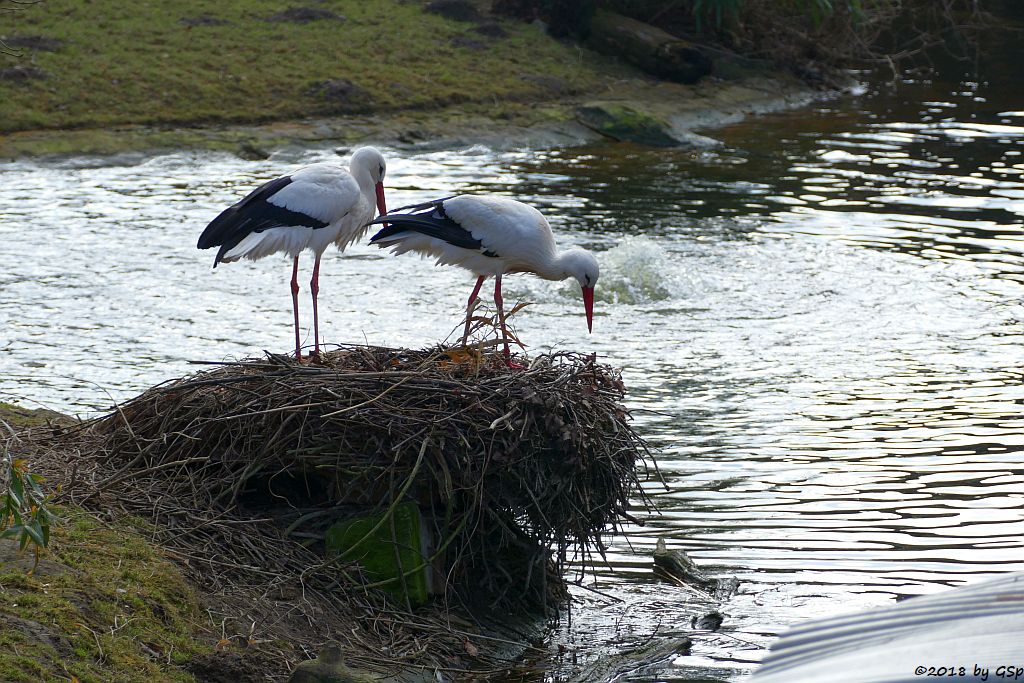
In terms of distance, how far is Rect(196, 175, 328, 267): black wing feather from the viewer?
7191mm

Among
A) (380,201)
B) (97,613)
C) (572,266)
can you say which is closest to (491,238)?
(572,266)

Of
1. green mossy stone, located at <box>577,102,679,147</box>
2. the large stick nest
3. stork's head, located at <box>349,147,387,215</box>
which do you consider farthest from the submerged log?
the large stick nest

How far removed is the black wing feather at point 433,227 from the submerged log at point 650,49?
57.3 feet

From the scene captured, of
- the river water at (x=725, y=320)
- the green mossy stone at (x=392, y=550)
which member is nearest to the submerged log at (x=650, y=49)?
the river water at (x=725, y=320)

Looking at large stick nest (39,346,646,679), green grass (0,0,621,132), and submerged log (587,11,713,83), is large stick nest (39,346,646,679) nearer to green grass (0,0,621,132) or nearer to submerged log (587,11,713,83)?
green grass (0,0,621,132)

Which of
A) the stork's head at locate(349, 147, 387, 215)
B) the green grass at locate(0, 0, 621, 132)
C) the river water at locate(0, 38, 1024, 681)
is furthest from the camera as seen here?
the green grass at locate(0, 0, 621, 132)

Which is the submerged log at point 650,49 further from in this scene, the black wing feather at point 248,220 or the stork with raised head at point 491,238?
the black wing feather at point 248,220

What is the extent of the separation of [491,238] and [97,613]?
10.4 feet

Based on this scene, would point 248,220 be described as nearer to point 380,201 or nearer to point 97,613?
point 380,201

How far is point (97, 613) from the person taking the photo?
4953 mm

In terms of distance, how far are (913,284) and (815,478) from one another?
→ 17.7ft

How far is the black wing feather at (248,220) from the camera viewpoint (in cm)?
719

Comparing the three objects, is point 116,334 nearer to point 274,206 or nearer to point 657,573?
point 274,206

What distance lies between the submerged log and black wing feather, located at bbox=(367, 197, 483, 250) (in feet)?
57.3
